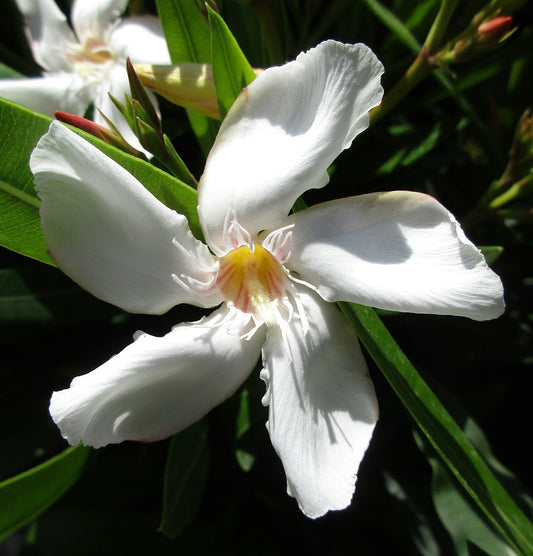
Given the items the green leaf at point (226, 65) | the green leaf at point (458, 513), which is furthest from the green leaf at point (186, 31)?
the green leaf at point (458, 513)

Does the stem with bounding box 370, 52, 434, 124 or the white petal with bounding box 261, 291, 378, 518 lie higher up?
the stem with bounding box 370, 52, 434, 124

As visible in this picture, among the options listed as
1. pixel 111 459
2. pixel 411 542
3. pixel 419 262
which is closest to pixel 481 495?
pixel 419 262

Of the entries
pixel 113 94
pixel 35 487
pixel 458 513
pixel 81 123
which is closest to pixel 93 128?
pixel 81 123

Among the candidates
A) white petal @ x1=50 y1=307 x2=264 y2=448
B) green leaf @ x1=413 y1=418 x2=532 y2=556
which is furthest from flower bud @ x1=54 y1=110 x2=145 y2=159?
green leaf @ x1=413 y1=418 x2=532 y2=556

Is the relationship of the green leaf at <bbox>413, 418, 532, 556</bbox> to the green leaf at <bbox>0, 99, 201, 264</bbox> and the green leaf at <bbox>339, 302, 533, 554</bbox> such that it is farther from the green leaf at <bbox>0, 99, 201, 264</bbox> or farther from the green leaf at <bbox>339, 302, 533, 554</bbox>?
the green leaf at <bbox>0, 99, 201, 264</bbox>

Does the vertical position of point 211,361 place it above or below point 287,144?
below

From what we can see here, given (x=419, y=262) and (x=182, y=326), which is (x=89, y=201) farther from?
(x=419, y=262)

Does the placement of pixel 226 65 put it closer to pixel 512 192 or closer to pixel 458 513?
pixel 512 192

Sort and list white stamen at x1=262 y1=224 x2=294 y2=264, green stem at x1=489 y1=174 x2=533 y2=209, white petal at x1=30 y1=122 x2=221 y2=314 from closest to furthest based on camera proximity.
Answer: white petal at x1=30 y1=122 x2=221 y2=314
white stamen at x1=262 y1=224 x2=294 y2=264
green stem at x1=489 y1=174 x2=533 y2=209
